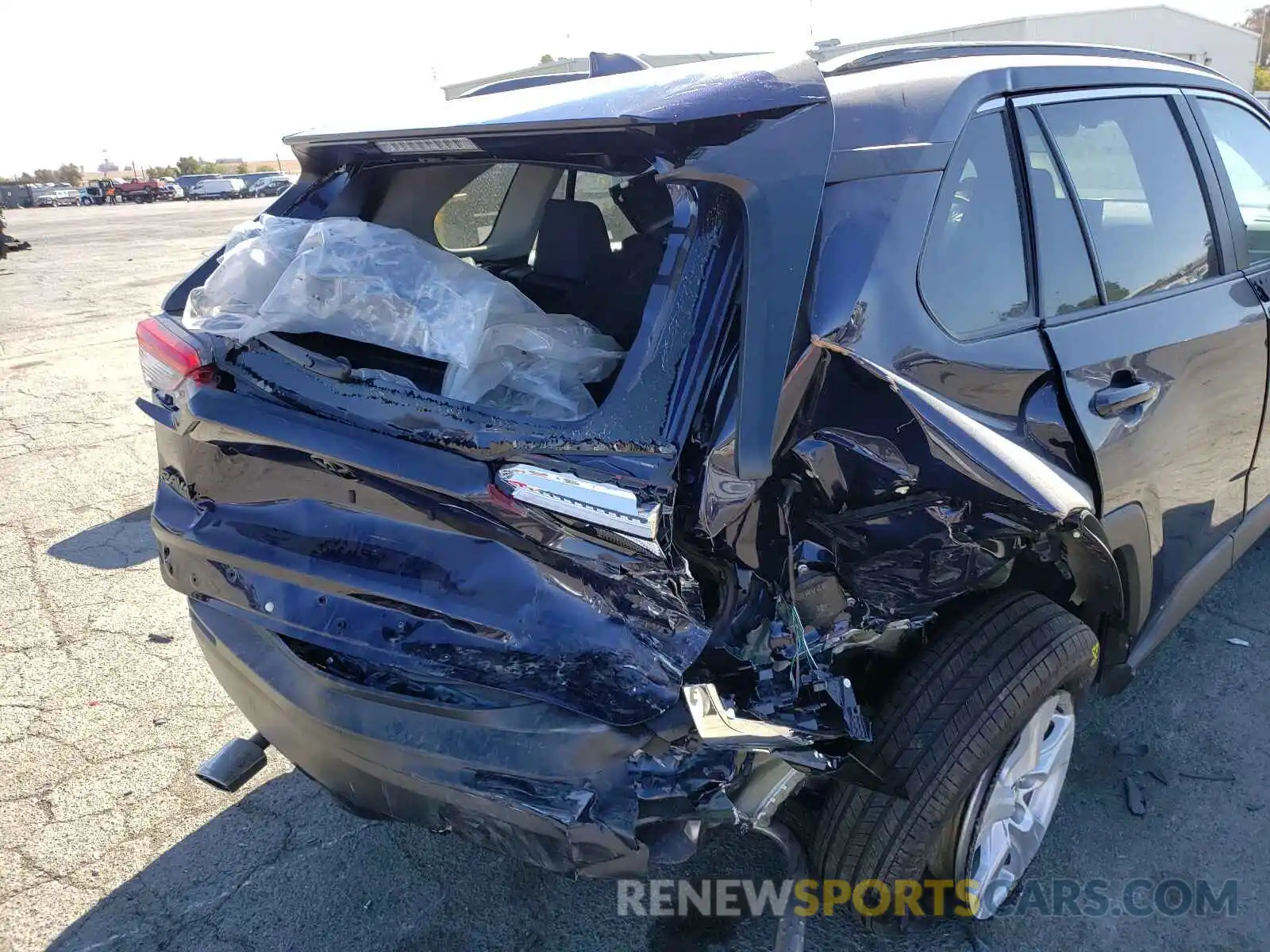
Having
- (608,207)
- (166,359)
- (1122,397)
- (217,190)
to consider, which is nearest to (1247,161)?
(1122,397)

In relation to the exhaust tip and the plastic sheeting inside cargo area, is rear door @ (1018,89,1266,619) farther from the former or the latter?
the exhaust tip

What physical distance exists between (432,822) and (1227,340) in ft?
8.50

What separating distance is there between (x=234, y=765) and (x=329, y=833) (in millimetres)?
450

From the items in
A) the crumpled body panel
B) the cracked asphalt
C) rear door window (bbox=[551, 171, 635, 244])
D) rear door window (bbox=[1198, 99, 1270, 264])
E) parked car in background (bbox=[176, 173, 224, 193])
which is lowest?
the cracked asphalt

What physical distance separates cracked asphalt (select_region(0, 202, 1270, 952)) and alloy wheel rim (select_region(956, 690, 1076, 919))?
0.45 feet

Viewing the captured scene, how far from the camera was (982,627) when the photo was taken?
2145 mm

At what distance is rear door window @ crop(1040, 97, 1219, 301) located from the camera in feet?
7.81

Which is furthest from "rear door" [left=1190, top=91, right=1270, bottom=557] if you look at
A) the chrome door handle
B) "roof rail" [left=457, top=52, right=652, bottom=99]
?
"roof rail" [left=457, top=52, right=652, bottom=99]

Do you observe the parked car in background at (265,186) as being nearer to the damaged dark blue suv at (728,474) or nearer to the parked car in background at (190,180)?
the parked car in background at (190,180)

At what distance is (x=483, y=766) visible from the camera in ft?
5.63

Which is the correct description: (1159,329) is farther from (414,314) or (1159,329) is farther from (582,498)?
(414,314)

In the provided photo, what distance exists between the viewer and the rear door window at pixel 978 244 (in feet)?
6.27

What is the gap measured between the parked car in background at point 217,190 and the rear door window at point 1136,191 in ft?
200

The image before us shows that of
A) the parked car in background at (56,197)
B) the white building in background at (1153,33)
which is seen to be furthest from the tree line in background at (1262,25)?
the parked car in background at (56,197)
